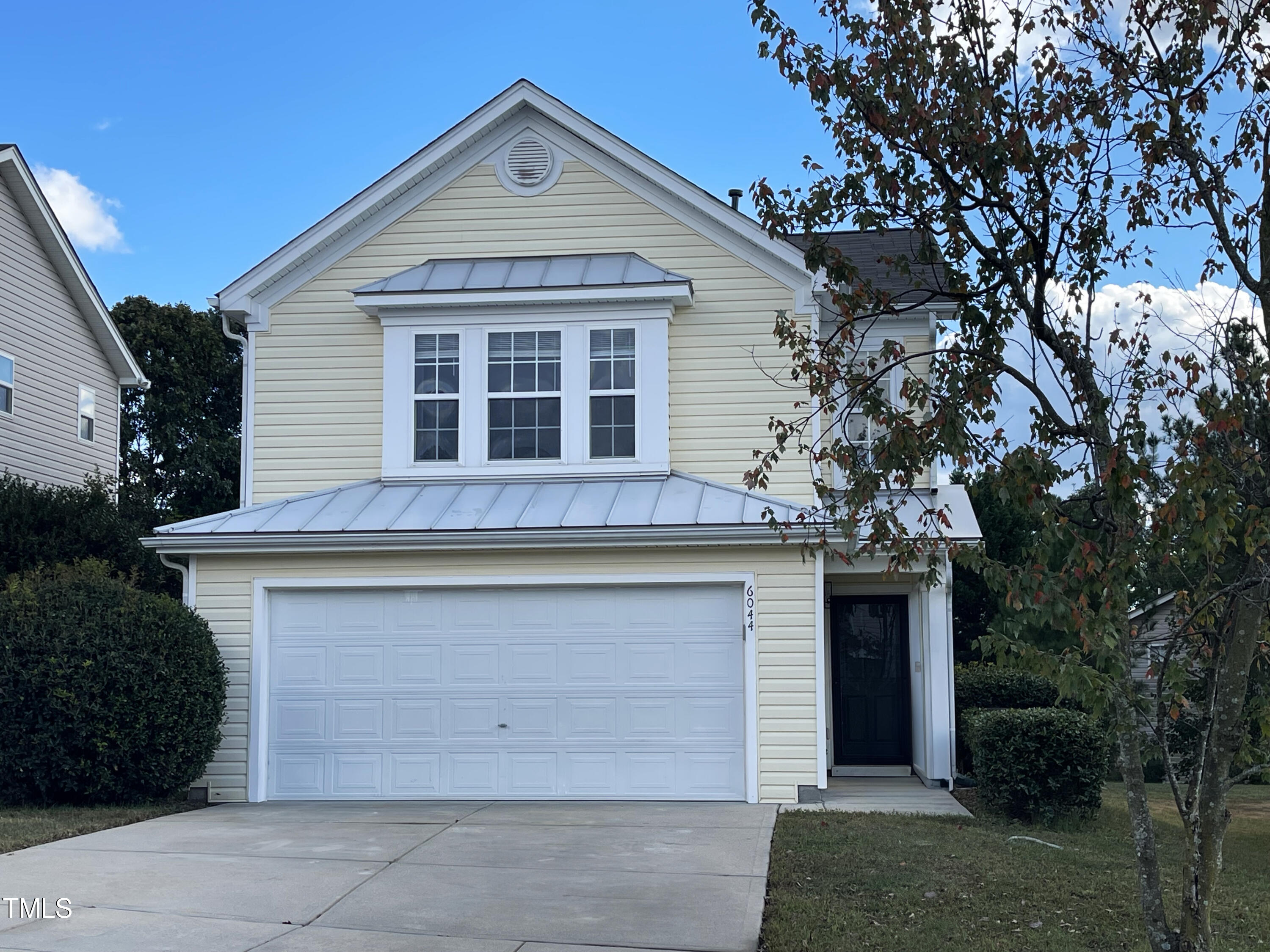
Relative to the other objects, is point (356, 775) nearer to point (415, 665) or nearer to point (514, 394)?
point (415, 665)

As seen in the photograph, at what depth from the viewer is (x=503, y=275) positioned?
14.2 metres

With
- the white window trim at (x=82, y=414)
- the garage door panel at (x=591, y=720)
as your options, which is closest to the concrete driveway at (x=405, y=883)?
the garage door panel at (x=591, y=720)

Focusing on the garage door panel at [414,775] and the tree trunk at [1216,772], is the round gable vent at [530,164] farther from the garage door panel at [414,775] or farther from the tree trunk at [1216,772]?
the tree trunk at [1216,772]

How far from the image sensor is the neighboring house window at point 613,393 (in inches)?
547

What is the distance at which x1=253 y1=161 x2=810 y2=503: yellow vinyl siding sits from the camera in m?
13.9

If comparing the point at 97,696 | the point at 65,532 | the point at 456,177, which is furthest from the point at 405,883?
the point at 65,532

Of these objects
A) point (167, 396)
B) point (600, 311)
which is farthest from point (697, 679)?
point (167, 396)

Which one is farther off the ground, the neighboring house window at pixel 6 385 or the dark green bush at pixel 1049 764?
the neighboring house window at pixel 6 385

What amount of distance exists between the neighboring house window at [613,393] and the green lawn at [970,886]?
15.2 feet

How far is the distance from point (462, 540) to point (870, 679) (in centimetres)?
597

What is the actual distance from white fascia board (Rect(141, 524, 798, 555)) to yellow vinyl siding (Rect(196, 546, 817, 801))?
0.17 metres

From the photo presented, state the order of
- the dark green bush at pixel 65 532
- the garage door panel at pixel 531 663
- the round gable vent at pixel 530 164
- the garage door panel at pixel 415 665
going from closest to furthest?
the garage door panel at pixel 531 663 → the garage door panel at pixel 415 665 → the round gable vent at pixel 530 164 → the dark green bush at pixel 65 532

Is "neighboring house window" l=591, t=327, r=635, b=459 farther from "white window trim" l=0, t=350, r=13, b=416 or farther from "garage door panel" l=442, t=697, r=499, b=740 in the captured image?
"white window trim" l=0, t=350, r=13, b=416

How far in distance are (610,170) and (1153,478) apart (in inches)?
412
